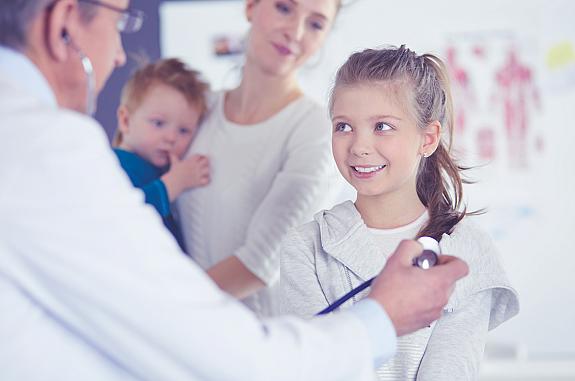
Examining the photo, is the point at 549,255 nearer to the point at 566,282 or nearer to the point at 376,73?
the point at 566,282

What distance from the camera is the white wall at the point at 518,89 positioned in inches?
140

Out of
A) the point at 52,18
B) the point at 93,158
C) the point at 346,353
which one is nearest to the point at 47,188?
the point at 93,158

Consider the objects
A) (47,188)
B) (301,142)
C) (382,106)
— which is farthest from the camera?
(301,142)

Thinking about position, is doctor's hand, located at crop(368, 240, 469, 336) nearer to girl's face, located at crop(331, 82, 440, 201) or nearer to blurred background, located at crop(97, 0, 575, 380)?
girl's face, located at crop(331, 82, 440, 201)

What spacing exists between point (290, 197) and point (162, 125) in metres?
0.46

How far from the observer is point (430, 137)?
64.6 inches

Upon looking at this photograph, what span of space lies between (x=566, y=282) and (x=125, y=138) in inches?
87.1

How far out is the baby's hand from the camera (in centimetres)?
192

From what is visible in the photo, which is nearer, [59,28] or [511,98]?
[59,28]

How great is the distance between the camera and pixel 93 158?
912 millimetres

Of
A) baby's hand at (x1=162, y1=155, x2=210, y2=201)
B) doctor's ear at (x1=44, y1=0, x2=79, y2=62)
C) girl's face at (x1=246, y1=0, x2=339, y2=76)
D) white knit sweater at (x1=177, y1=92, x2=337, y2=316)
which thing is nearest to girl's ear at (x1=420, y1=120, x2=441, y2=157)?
white knit sweater at (x1=177, y1=92, x2=337, y2=316)

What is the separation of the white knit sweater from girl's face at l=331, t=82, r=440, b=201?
0.81 feet

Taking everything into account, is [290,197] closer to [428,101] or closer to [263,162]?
[263,162]

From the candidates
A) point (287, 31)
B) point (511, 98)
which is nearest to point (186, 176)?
point (287, 31)
